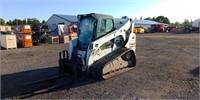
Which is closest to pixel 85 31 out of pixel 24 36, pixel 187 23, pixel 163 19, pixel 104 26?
pixel 104 26

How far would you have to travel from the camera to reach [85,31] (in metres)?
8.09

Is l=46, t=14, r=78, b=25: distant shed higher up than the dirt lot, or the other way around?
l=46, t=14, r=78, b=25: distant shed

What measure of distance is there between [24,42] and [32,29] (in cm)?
271

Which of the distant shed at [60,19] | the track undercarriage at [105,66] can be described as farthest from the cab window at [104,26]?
the distant shed at [60,19]

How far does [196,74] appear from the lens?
27.1 feet

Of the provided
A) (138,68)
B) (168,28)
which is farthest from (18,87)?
(168,28)

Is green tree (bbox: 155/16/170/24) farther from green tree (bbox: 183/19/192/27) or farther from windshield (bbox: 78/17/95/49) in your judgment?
windshield (bbox: 78/17/95/49)

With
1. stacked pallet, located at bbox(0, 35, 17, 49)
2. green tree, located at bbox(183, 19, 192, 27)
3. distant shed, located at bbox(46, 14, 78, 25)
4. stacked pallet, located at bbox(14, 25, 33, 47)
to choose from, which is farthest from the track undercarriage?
green tree, located at bbox(183, 19, 192, 27)

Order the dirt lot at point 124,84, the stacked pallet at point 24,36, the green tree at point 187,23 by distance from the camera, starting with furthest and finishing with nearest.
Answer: the green tree at point 187,23
the stacked pallet at point 24,36
the dirt lot at point 124,84

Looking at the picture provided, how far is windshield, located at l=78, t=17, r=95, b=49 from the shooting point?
310 inches

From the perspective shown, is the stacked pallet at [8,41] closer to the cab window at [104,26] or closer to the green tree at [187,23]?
the cab window at [104,26]

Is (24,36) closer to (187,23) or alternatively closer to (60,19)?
(60,19)

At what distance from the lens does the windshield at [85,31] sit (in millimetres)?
7866

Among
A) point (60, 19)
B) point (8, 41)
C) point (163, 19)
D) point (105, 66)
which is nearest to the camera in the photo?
point (105, 66)
